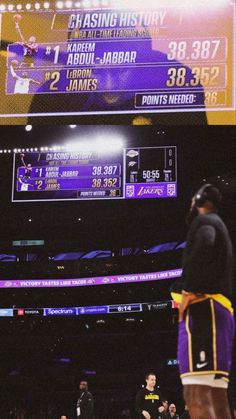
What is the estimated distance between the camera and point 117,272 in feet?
71.3

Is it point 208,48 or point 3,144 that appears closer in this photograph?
point 208,48

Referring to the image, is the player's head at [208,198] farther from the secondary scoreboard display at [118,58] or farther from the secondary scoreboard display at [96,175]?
the secondary scoreboard display at [96,175]

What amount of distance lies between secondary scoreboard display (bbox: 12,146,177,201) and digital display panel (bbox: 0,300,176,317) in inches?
364

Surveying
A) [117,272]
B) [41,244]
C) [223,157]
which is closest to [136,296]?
[117,272]

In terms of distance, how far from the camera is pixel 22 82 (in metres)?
6.85

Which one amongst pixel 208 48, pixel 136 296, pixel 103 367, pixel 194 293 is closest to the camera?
pixel 194 293

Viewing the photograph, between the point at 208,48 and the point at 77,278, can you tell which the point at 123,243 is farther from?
the point at 208,48

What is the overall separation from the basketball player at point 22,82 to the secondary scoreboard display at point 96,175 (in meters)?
5.39

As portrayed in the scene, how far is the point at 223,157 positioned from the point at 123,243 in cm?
845

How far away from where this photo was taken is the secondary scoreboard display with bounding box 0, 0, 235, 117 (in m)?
6.59

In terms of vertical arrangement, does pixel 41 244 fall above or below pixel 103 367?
above

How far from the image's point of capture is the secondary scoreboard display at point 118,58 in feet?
21.6

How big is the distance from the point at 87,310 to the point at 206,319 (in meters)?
18.1

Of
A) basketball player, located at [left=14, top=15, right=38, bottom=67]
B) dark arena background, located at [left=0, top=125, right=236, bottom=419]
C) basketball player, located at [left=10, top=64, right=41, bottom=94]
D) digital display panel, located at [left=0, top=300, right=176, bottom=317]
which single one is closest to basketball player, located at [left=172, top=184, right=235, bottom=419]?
basketball player, located at [left=10, top=64, right=41, bottom=94]
